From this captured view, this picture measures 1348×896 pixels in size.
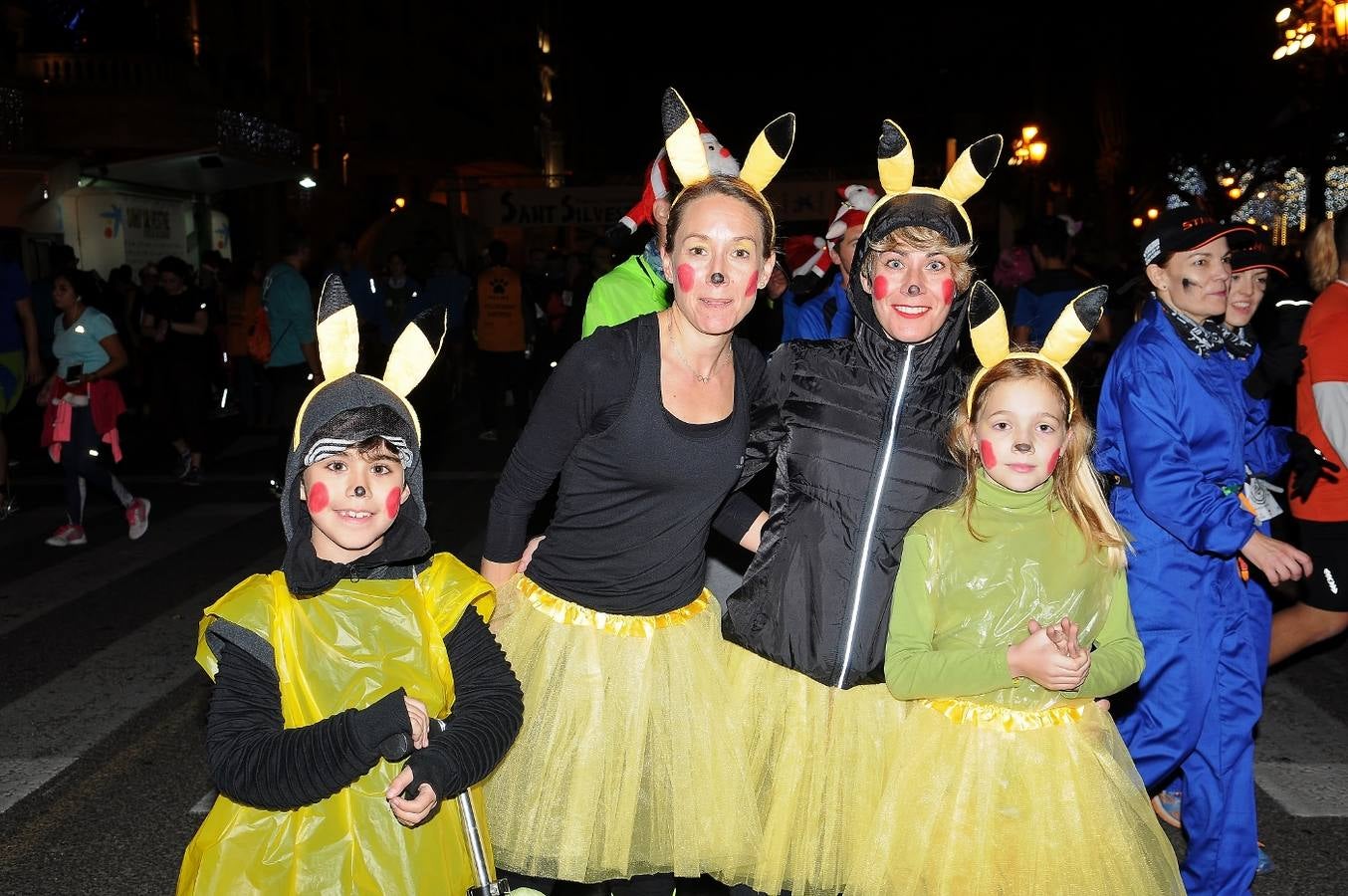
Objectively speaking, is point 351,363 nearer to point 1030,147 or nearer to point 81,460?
point 81,460

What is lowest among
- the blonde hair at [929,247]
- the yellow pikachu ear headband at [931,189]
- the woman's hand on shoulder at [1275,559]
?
the woman's hand on shoulder at [1275,559]

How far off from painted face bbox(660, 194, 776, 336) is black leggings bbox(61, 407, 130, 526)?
687 centimetres

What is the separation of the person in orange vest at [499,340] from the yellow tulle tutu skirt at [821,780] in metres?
10.8

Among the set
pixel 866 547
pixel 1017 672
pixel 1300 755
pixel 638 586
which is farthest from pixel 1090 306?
pixel 1300 755

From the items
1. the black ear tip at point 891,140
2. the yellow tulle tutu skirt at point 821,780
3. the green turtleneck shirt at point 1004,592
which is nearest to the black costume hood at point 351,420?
the yellow tulle tutu skirt at point 821,780

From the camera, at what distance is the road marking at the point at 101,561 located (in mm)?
7358

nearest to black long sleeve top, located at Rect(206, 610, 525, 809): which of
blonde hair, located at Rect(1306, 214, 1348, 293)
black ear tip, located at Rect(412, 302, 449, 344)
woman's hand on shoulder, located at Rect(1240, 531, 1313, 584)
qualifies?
black ear tip, located at Rect(412, 302, 449, 344)

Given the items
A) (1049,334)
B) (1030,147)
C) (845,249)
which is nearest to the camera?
(1049,334)

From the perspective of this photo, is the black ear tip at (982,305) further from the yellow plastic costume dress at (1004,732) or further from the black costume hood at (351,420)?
the black costume hood at (351,420)

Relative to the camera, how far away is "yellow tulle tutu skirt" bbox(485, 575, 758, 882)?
314 centimetres

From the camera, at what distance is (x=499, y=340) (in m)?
13.8

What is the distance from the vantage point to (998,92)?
46.2 meters

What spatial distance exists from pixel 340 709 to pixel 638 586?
868 millimetres

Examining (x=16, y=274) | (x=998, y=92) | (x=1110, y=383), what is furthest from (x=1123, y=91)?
(x=1110, y=383)
